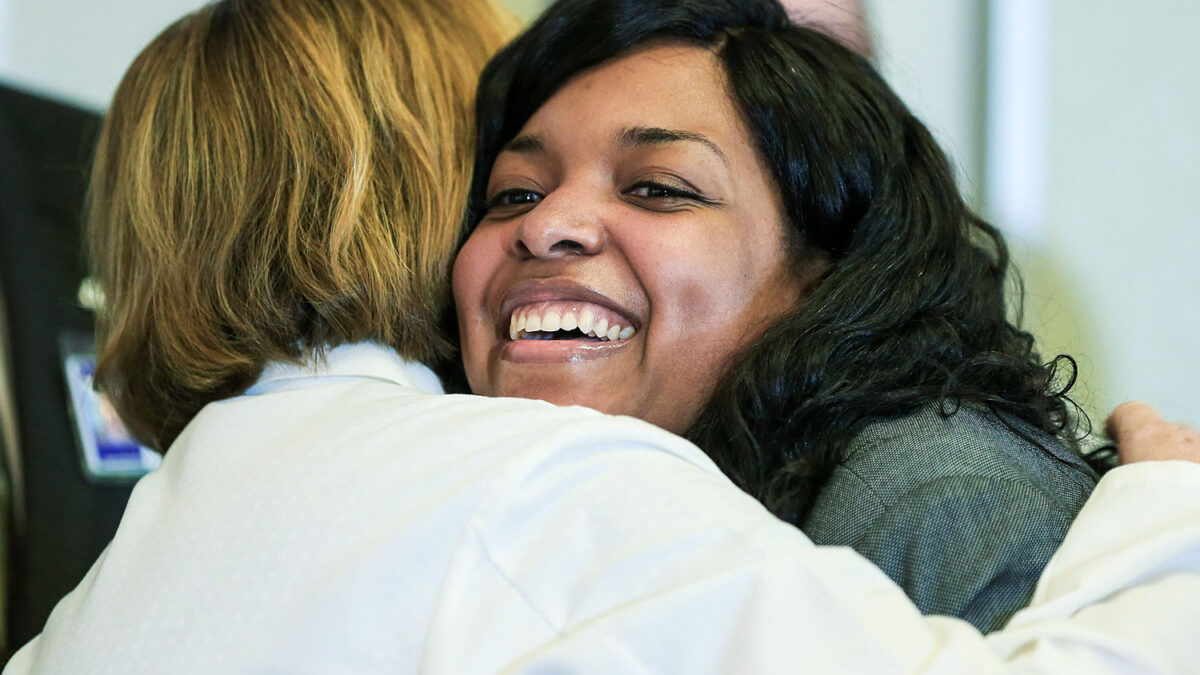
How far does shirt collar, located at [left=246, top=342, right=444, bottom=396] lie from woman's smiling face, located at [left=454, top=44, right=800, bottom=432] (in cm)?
10

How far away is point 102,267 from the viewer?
1.36 meters

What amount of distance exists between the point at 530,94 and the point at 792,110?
0.93 feet

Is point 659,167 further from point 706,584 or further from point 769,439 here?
point 706,584

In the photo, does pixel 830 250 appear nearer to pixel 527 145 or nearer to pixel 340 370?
pixel 527 145

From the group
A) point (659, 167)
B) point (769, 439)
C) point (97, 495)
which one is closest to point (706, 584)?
point (769, 439)

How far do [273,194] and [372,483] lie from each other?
0.46 metres


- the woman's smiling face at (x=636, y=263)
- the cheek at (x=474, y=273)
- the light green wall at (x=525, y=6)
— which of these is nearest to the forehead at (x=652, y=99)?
the woman's smiling face at (x=636, y=263)

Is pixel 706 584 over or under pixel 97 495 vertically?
over

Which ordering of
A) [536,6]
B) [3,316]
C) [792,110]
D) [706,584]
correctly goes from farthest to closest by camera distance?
1. [536,6]
2. [3,316]
3. [792,110]
4. [706,584]

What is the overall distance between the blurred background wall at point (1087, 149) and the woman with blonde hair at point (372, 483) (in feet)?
3.77

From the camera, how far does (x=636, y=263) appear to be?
112cm

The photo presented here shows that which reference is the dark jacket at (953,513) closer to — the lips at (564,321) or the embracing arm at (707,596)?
the embracing arm at (707,596)

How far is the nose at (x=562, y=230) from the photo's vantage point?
1125 mm

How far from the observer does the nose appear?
112cm
